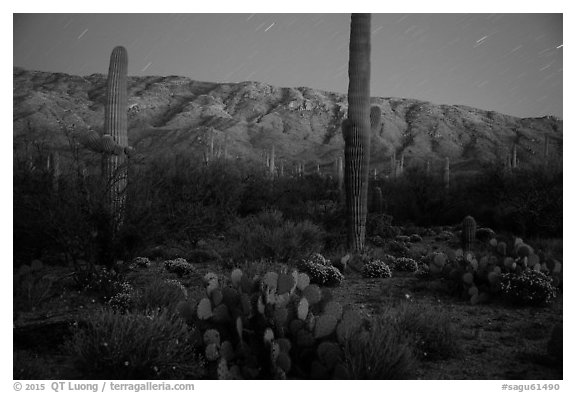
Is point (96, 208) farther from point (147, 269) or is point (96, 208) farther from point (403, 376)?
point (403, 376)

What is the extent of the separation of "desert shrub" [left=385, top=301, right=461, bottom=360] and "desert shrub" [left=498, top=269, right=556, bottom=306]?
2220 mm

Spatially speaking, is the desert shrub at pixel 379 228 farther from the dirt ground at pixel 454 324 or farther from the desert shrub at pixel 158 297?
the desert shrub at pixel 158 297

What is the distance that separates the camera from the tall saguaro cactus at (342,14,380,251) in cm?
1012

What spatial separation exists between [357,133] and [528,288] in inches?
189

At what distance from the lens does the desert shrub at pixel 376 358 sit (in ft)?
12.2

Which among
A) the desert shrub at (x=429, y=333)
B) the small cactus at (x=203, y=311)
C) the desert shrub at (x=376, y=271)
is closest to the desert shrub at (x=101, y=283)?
the small cactus at (x=203, y=311)

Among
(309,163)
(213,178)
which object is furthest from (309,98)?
(213,178)

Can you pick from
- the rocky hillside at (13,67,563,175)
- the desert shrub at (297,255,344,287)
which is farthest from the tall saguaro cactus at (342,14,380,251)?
the rocky hillside at (13,67,563,175)

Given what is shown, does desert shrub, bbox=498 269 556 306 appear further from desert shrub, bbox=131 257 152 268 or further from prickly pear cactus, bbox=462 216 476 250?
desert shrub, bbox=131 257 152 268

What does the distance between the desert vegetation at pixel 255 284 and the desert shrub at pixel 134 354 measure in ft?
0.05

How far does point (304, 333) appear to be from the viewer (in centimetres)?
404

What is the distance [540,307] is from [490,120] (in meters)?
83.8

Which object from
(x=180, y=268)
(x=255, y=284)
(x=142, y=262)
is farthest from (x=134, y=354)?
(x=142, y=262)

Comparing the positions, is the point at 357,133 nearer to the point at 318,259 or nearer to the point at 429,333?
the point at 318,259
